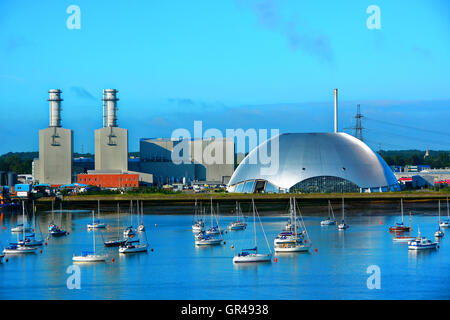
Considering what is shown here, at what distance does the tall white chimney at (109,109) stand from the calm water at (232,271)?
61.9 meters

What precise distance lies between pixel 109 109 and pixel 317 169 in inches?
1509

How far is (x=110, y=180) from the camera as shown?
120m

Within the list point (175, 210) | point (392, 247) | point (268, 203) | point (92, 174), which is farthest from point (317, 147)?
point (392, 247)

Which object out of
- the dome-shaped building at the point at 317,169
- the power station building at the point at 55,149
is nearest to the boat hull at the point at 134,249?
the dome-shaped building at the point at 317,169

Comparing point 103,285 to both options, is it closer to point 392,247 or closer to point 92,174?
point 392,247

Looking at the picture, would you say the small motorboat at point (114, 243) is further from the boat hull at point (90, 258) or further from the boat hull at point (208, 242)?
the boat hull at point (90, 258)

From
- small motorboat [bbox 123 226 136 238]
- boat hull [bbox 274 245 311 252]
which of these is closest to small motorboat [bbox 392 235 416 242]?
boat hull [bbox 274 245 311 252]

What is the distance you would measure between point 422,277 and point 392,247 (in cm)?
1107

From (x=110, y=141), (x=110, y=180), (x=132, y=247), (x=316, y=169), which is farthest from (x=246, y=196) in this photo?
(x=132, y=247)

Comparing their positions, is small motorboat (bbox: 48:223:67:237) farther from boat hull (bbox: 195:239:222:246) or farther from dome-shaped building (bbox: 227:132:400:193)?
dome-shaped building (bbox: 227:132:400:193)

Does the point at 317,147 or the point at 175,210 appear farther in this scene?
the point at 317,147

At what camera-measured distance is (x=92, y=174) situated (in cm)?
11956

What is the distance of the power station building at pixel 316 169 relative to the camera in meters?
97.3
